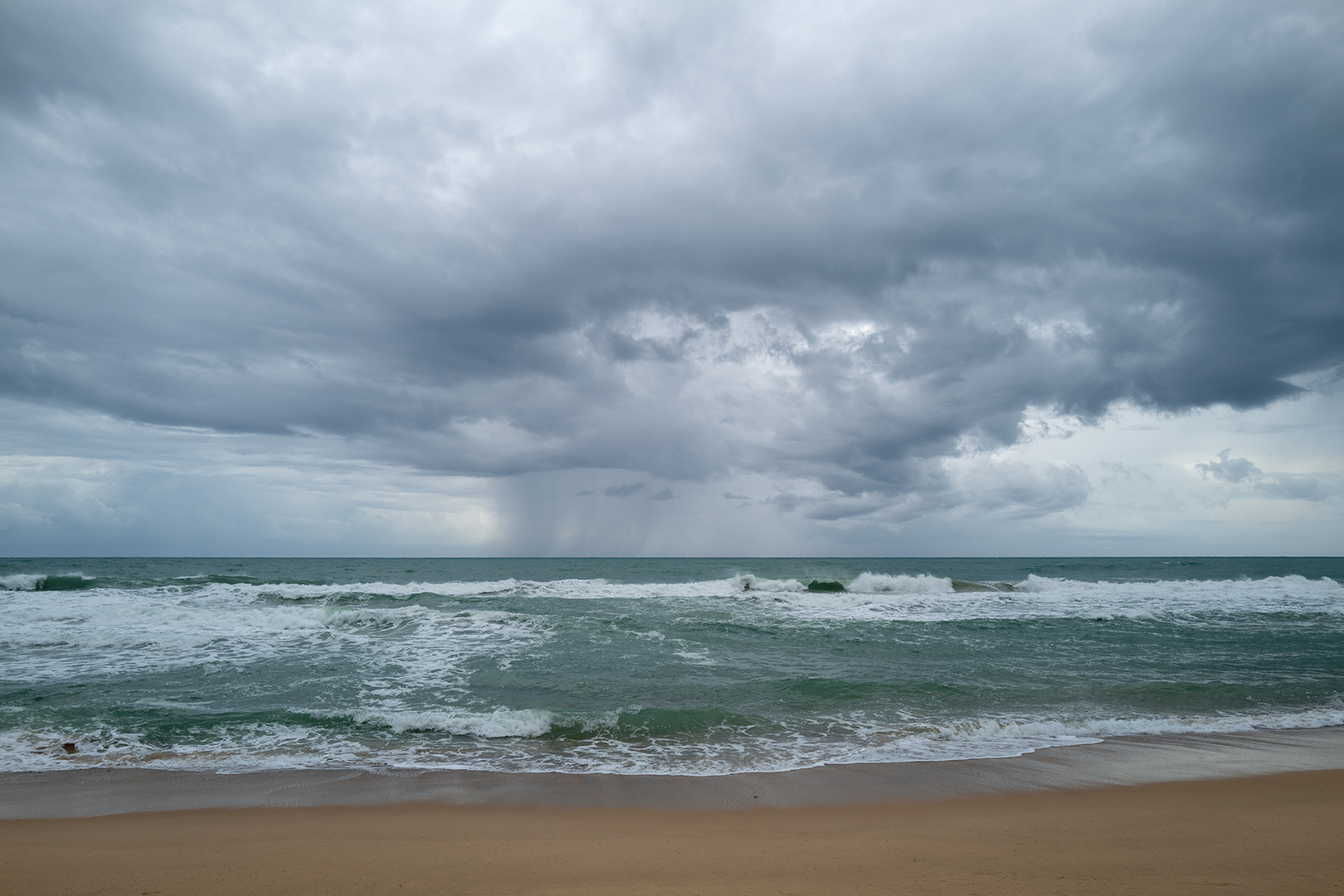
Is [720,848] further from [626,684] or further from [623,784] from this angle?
[626,684]

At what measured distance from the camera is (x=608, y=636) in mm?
17609

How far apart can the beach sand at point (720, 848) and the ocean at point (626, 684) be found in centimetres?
165

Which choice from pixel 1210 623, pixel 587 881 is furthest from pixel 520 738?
pixel 1210 623

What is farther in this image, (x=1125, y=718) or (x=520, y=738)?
(x=1125, y=718)

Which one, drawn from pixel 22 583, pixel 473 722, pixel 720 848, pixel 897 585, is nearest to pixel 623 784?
pixel 720 848

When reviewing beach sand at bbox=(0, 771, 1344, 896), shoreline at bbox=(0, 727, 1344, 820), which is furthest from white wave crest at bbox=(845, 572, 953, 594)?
beach sand at bbox=(0, 771, 1344, 896)

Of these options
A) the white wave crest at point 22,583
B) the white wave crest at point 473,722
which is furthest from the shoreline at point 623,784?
the white wave crest at point 22,583

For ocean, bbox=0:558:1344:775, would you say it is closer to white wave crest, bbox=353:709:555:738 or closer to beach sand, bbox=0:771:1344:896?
white wave crest, bbox=353:709:555:738

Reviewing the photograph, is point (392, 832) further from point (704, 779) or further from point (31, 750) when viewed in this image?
point (31, 750)

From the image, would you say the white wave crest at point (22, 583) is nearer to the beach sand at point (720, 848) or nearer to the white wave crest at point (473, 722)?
the white wave crest at point (473, 722)

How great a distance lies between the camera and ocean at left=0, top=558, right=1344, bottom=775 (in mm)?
8305

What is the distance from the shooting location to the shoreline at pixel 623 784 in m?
6.43

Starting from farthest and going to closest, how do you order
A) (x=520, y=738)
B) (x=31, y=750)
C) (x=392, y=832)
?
(x=520, y=738), (x=31, y=750), (x=392, y=832)

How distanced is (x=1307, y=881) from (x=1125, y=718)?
576cm
